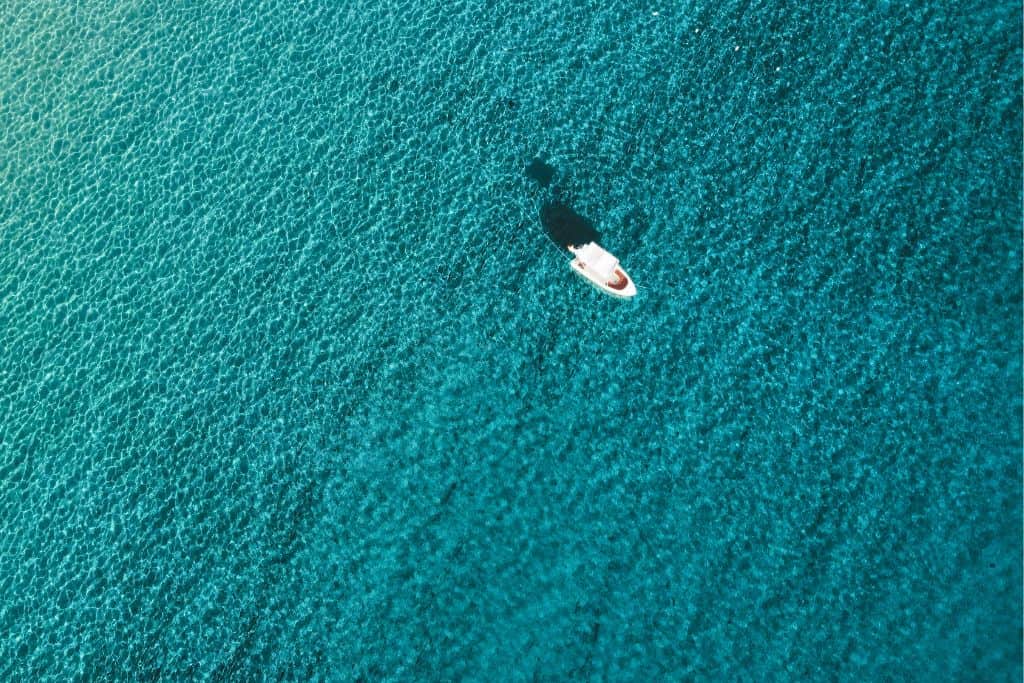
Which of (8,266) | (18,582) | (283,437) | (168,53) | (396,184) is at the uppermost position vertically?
(168,53)

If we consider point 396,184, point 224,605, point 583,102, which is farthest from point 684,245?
point 224,605

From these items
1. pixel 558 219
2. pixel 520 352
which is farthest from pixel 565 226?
pixel 520 352

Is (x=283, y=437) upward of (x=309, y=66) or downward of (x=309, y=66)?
downward

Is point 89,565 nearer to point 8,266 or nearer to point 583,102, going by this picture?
point 8,266

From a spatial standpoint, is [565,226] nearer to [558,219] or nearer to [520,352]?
[558,219]

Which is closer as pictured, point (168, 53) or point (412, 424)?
point (412, 424)

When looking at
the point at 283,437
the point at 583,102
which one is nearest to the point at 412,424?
the point at 283,437
